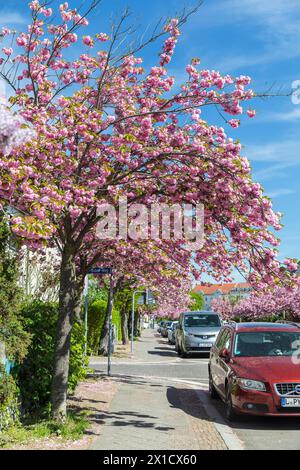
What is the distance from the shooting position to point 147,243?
36.8 feet

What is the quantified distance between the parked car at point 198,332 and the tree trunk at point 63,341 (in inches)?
613

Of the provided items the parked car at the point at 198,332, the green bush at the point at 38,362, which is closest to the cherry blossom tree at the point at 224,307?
the parked car at the point at 198,332

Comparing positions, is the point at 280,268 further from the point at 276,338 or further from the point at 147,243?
the point at 147,243

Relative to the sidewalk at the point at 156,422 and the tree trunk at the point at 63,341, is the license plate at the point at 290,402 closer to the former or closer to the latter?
the sidewalk at the point at 156,422

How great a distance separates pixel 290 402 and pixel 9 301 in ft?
14.2

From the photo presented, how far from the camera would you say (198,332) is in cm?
2433

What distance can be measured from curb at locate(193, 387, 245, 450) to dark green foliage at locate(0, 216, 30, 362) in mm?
2912

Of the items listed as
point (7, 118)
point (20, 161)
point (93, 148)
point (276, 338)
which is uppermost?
point (93, 148)

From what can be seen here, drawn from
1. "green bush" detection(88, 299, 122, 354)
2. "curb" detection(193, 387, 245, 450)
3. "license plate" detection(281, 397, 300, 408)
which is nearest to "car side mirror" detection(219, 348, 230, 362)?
"curb" detection(193, 387, 245, 450)

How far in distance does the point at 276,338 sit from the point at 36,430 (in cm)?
468

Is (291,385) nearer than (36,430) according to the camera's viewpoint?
No
